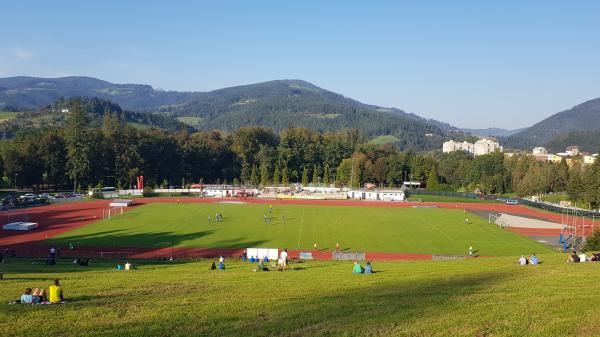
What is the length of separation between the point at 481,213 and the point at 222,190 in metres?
45.8

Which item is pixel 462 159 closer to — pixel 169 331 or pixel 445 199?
pixel 445 199

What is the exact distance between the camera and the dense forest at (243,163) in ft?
308

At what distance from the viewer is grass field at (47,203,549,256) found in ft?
142

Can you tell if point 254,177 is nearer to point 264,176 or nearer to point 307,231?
point 264,176

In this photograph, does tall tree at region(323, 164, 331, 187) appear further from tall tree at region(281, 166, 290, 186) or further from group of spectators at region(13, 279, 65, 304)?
group of spectators at region(13, 279, 65, 304)

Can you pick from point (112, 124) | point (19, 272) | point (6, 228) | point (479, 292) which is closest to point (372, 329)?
point (479, 292)

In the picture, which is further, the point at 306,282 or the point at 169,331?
the point at 306,282

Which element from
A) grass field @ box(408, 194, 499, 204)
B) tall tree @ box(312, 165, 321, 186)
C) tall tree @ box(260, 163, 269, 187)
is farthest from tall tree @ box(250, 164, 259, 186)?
grass field @ box(408, 194, 499, 204)

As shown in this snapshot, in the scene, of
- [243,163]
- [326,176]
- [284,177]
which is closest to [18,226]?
[284,177]

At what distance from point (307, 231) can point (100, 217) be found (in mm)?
26935

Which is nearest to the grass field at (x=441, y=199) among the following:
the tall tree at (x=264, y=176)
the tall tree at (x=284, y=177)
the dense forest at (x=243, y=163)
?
the dense forest at (x=243, y=163)

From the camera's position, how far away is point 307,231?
165 feet

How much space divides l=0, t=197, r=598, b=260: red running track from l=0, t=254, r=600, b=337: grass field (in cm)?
1614

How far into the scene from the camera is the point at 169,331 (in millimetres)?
12727
